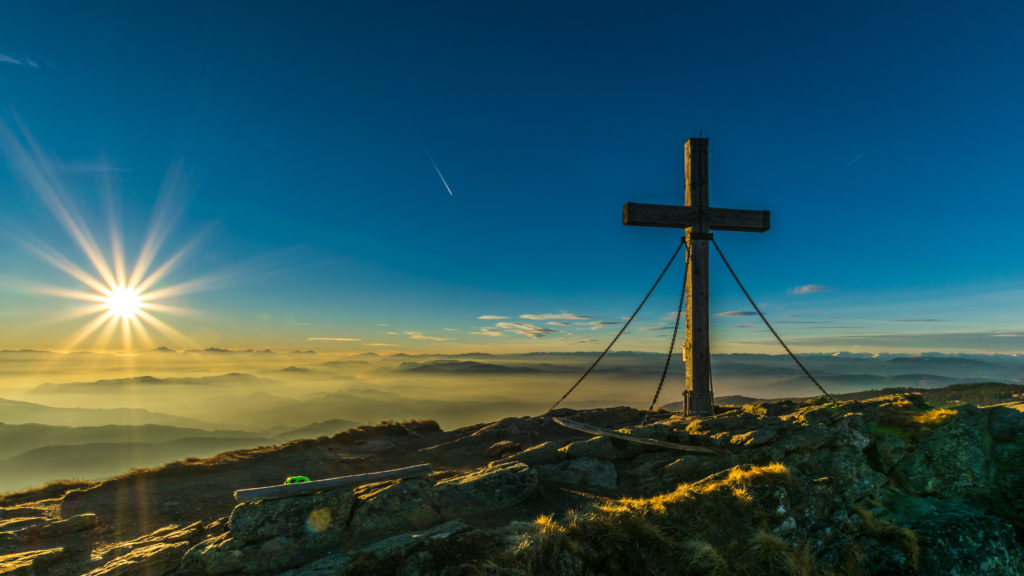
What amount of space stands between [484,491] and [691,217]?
840cm

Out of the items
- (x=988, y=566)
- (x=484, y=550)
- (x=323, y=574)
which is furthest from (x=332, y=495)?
(x=988, y=566)

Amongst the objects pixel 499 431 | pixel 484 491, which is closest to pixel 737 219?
pixel 484 491

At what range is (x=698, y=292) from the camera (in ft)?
35.6

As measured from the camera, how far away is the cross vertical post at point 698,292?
1084 cm

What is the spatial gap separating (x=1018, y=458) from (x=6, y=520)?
19618 millimetres

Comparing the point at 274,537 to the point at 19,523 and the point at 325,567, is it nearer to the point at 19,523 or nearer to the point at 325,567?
the point at 325,567

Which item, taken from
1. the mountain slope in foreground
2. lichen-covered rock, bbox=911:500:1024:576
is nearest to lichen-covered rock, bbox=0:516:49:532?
the mountain slope in foreground

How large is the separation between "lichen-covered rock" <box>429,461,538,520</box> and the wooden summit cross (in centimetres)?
559

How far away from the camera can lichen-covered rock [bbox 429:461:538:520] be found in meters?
6.89

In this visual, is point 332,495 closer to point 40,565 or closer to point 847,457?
point 40,565

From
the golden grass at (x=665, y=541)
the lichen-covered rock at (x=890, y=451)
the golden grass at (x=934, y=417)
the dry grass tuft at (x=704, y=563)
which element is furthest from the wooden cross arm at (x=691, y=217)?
the dry grass tuft at (x=704, y=563)

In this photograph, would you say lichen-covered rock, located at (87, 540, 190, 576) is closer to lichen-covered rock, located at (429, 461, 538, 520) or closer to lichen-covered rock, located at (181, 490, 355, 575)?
lichen-covered rock, located at (181, 490, 355, 575)

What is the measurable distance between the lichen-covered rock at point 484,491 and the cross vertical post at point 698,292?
220 inches

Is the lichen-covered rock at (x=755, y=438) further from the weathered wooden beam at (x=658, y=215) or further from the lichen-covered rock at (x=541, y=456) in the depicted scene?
the weathered wooden beam at (x=658, y=215)
